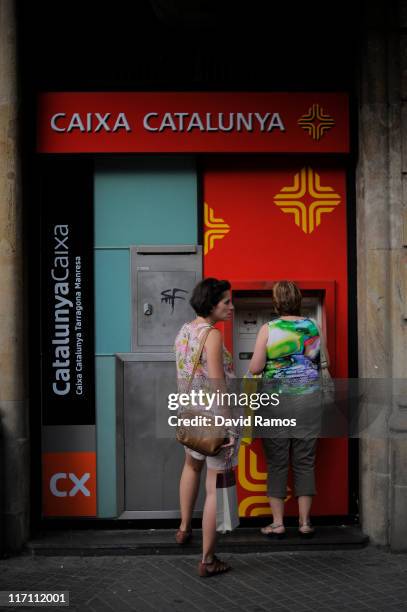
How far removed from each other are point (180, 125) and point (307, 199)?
114cm

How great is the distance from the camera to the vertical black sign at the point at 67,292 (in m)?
6.08

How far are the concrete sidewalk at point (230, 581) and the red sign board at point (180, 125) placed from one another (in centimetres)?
299

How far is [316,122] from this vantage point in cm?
600

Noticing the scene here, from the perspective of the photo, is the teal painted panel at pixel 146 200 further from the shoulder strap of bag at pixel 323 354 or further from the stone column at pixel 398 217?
the stone column at pixel 398 217

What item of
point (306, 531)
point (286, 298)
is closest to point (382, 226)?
point (286, 298)

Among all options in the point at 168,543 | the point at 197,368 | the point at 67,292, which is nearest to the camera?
the point at 197,368

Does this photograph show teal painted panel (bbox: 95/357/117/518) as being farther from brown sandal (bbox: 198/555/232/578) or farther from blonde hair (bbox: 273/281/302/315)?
blonde hair (bbox: 273/281/302/315)

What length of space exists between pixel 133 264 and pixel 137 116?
1.12 m

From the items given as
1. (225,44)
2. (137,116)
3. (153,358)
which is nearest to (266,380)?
(153,358)

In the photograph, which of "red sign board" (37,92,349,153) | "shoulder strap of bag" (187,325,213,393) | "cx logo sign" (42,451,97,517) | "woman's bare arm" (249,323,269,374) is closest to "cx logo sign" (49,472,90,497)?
"cx logo sign" (42,451,97,517)

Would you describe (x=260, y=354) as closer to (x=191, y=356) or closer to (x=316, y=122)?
(x=191, y=356)

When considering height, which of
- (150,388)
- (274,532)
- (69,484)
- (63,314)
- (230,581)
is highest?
(63,314)

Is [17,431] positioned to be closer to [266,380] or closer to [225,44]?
[266,380]

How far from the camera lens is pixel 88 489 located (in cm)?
607
